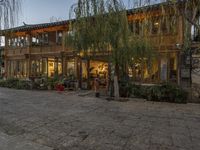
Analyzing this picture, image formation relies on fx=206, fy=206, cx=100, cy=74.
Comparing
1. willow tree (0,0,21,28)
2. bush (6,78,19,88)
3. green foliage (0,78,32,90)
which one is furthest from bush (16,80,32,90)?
willow tree (0,0,21,28)

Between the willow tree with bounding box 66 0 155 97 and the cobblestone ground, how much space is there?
3636 mm

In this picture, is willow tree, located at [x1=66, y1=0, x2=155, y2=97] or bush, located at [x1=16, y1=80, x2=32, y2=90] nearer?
willow tree, located at [x1=66, y1=0, x2=155, y2=97]

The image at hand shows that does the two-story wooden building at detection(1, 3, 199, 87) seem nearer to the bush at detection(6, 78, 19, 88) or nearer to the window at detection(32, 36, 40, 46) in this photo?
the window at detection(32, 36, 40, 46)

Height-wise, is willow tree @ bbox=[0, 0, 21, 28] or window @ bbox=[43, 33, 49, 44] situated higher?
window @ bbox=[43, 33, 49, 44]

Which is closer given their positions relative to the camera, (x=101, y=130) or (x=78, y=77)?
(x=101, y=130)

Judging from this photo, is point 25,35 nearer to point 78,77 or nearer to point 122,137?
point 78,77

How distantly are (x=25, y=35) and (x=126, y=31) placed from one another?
13.1 m

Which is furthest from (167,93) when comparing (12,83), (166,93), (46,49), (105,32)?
(12,83)

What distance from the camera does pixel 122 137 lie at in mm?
5125

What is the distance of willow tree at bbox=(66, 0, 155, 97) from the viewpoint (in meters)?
9.77

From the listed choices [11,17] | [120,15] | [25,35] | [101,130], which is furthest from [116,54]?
[25,35]

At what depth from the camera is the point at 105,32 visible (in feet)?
32.6

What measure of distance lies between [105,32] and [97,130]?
18.2 ft

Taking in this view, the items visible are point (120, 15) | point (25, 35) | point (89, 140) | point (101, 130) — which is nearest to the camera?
point (89, 140)
